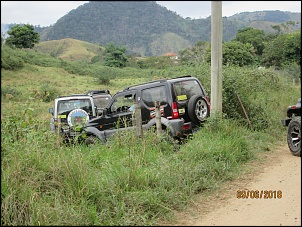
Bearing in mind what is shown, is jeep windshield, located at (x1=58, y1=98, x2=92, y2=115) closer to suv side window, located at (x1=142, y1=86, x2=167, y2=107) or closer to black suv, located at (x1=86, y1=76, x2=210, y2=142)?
black suv, located at (x1=86, y1=76, x2=210, y2=142)

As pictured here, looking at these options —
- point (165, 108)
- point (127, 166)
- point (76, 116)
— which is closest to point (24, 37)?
point (76, 116)

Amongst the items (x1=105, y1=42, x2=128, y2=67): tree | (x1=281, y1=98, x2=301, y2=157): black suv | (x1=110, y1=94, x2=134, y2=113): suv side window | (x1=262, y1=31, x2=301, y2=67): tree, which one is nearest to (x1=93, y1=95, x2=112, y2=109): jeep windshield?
(x1=110, y1=94, x2=134, y2=113): suv side window

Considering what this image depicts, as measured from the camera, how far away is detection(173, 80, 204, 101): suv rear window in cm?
788

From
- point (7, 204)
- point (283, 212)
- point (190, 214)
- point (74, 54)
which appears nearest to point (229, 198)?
point (190, 214)

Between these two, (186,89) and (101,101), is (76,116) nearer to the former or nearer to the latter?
(186,89)

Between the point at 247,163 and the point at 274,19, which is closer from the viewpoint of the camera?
the point at 274,19

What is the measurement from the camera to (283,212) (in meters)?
3.13

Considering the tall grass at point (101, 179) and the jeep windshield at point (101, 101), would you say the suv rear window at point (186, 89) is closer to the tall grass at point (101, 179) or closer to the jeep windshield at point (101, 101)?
the tall grass at point (101, 179)

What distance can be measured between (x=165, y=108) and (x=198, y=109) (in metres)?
0.70

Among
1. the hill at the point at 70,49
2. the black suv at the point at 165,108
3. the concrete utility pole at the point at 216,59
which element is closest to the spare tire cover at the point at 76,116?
the black suv at the point at 165,108

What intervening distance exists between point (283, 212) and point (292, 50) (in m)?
1.36

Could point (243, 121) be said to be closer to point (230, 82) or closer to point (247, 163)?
point (247, 163)

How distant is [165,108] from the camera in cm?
775

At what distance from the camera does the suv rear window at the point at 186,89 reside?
7.88 meters
